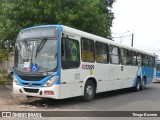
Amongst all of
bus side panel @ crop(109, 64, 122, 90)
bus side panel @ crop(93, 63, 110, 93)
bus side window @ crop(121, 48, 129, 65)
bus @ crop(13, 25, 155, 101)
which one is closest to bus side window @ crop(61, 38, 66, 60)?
bus @ crop(13, 25, 155, 101)

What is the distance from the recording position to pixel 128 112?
10.4m

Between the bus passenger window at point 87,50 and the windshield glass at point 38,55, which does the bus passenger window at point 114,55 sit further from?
the windshield glass at point 38,55

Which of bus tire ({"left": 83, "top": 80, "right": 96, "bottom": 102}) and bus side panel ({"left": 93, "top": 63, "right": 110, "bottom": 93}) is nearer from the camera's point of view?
bus tire ({"left": 83, "top": 80, "right": 96, "bottom": 102})

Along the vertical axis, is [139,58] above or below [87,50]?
below

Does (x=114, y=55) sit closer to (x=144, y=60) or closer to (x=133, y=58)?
(x=133, y=58)

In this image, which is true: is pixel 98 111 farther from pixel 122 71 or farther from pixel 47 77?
pixel 122 71

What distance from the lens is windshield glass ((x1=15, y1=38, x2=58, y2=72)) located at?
10.9 meters

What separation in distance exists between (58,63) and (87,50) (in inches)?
91.2

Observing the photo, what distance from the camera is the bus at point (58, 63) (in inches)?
423

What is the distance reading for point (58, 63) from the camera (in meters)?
10.7

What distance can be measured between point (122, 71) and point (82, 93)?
4.87 metres

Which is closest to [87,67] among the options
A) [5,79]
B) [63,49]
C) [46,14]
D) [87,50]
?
[87,50]

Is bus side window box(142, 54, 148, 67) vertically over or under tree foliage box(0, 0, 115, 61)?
under

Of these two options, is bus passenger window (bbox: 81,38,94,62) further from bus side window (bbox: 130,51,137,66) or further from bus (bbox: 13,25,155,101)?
bus side window (bbox: 130,51,137,66)
